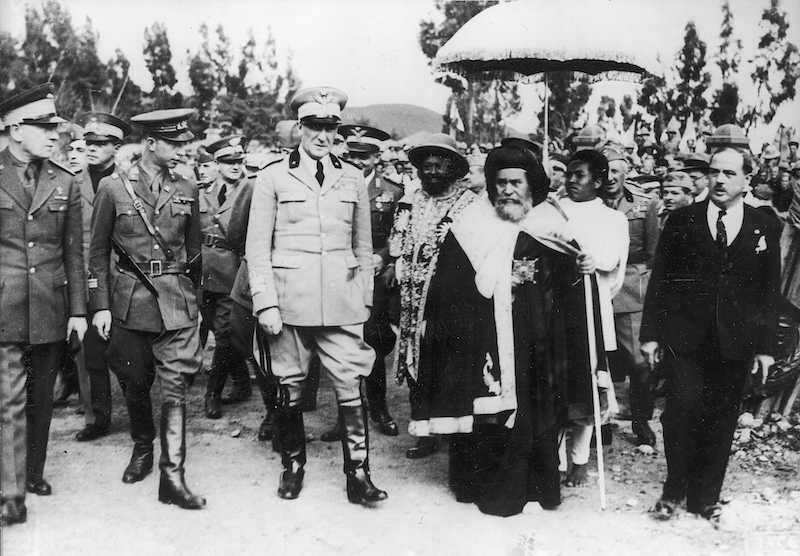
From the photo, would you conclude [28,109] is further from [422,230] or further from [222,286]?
[222,286]

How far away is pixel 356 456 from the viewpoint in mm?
4492

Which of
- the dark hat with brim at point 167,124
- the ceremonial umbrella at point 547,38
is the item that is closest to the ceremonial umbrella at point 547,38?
the ceremonial umbrella at point 547,38

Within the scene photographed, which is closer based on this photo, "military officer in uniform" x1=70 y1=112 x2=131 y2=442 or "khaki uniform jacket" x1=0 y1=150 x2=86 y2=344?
"khaki uniform jacket" x1=0 y1=150 x2=86 y2=344

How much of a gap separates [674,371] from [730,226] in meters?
0.88

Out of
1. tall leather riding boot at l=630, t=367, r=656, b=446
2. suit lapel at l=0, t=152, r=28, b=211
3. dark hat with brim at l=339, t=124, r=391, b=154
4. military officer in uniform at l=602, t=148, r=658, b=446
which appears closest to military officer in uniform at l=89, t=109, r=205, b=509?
suit lapel at l=0, t=152, r=28, b=211

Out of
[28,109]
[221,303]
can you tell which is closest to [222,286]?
[221,303]

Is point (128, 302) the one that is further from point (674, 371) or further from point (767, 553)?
point (767, 553)

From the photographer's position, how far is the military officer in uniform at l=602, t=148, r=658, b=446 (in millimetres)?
5656

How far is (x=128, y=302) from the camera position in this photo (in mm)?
4582

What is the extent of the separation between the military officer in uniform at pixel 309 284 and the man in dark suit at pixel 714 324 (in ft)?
5.79

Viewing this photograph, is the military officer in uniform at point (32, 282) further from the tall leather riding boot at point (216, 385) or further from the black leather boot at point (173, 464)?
the tall leather riding boot at point (216, 385)

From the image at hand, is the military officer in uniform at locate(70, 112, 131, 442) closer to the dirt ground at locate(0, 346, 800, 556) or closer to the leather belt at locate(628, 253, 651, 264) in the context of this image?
the dirt ground at locate(0, 346, 800, 556)

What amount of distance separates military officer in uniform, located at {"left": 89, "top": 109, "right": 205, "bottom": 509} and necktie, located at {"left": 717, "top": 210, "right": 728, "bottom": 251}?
10.1 ft

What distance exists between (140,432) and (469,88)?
10160 millimetres
